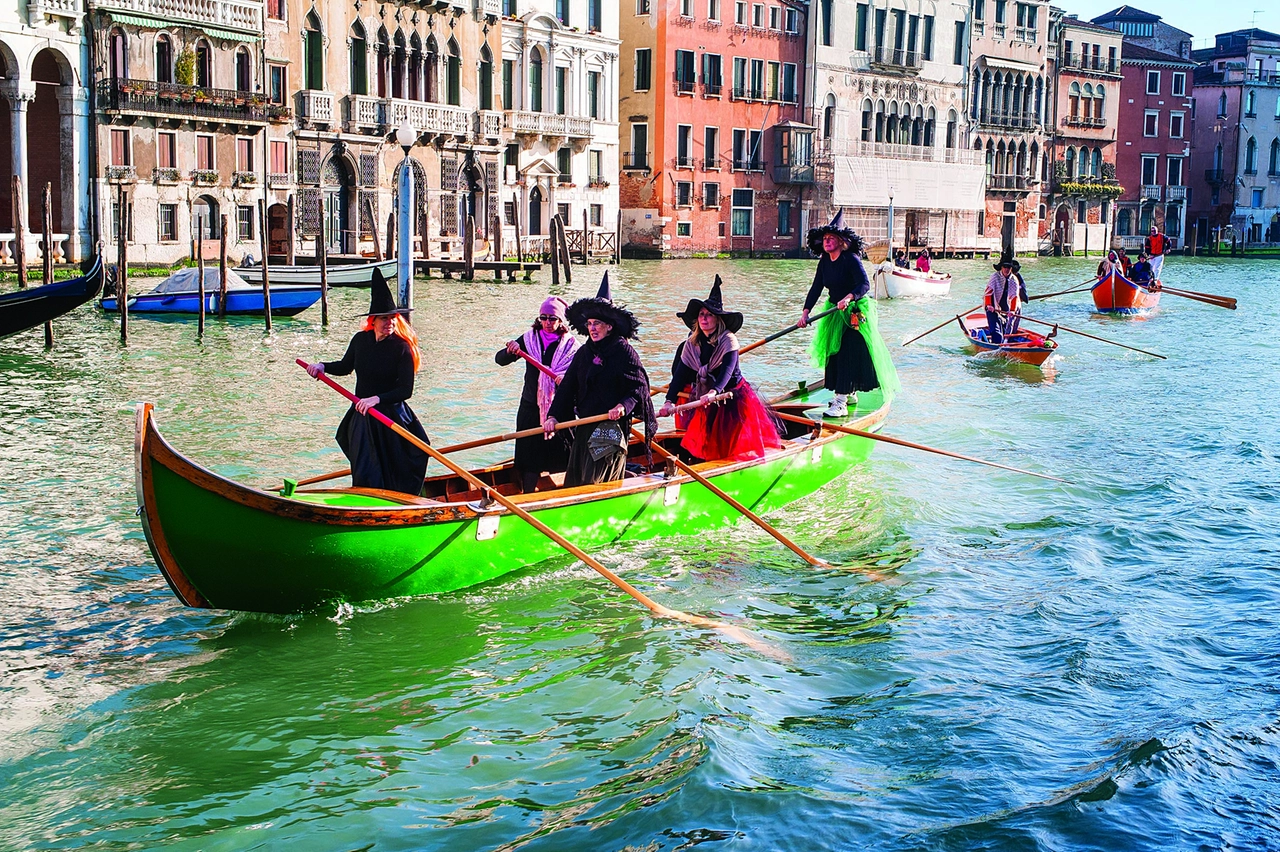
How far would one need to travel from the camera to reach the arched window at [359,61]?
2923 centimetres

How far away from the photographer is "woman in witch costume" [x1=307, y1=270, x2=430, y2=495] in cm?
603

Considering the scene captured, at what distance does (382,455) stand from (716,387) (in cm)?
214

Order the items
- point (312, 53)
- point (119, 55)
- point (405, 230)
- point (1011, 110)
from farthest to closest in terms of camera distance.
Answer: point (1011, 110) < point (312, 53) < point (119, 55) < point (405, 230)

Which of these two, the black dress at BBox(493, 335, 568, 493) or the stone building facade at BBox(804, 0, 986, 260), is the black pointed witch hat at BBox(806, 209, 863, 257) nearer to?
the black dress at BBox(493, 335, 568, 493)

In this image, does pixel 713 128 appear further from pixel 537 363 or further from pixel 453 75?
pixel 537 363

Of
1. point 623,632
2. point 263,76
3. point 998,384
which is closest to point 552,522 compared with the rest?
point 623,632

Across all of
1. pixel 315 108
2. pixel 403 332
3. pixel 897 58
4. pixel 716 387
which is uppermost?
pixel 897 58

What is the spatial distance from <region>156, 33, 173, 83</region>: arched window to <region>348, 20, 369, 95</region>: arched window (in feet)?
15.7

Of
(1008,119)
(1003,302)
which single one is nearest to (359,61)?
(1003,302)

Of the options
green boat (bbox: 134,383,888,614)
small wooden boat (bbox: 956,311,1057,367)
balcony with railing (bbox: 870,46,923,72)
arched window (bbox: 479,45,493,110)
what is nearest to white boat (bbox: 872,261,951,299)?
small wooden boat (bbox: 956,311,1057,367)

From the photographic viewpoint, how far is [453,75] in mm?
31750

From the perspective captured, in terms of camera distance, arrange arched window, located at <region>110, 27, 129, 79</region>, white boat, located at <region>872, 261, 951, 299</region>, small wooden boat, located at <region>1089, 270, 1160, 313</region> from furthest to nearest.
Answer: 1. white boat, located at <region>872, 261, 951, 299</region>
2. arched window, located at <region>110, 27, 129, 79</region>
3. small wooden boat, located at <region>1089, 270, 1160, 313</region>

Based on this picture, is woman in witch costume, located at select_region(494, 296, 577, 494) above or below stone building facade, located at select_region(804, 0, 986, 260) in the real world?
below

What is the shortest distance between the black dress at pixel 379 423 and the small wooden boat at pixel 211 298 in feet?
42.6
